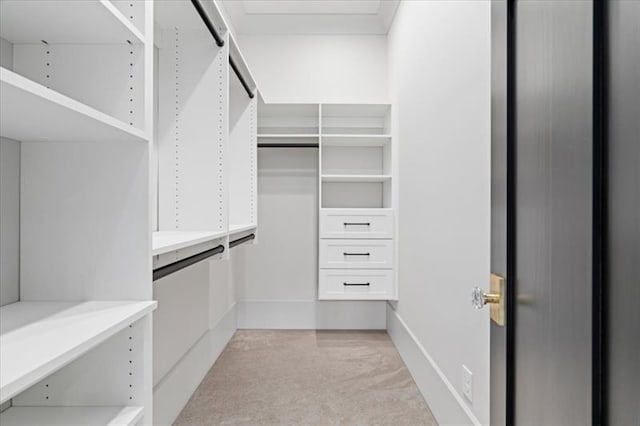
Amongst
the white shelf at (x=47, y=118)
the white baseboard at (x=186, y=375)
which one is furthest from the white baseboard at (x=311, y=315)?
the white shelf at (x=47, y=118)

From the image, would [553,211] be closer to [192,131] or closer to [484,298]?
[484,298]

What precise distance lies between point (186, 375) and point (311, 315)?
5.37ft

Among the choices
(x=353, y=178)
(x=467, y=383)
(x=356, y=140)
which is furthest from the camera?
(x=356, y=140)

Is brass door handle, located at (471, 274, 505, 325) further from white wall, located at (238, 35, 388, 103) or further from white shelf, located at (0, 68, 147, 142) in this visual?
white wall, located at (238, 35, 388, 103)

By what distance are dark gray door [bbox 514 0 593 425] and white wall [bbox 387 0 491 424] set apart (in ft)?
1.83

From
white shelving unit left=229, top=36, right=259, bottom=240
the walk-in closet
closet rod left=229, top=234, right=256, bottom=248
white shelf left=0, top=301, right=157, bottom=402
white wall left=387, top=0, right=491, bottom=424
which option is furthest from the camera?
white shelving unit left=229, top=36, right=259, bottom=240

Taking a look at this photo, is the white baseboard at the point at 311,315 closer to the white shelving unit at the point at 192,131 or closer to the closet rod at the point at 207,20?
the white shelving unit at the point at 192,131

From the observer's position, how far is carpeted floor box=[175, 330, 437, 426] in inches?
89.7

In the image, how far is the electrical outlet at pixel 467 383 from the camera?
1.72 meters

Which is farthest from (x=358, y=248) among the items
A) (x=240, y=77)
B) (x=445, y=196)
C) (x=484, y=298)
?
(x=484, y=298)

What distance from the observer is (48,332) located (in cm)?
82

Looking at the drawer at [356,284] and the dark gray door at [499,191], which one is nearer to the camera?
the dark gray door at [499,191]

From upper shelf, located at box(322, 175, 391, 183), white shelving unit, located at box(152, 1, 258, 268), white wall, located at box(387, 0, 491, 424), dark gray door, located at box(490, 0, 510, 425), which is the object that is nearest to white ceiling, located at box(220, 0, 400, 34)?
white wall, located at box(387, 0, 491, 424)

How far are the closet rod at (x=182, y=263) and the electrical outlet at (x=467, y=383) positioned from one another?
115 centimetres
